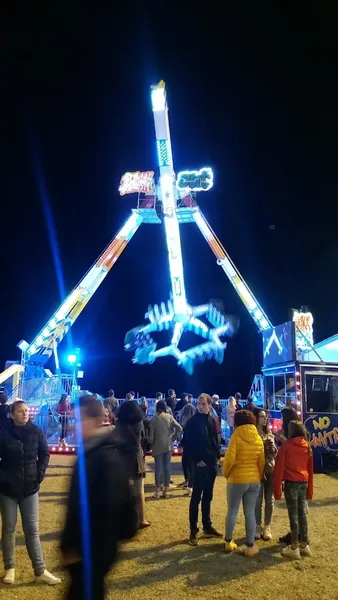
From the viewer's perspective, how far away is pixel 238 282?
842 inches

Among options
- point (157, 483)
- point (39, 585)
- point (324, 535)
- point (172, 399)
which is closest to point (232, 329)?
point (172, 399)

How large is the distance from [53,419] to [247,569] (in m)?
11.4

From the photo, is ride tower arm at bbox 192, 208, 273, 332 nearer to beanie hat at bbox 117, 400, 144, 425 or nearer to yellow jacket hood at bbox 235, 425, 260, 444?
yellow jacket hood at bbox 235, 425, 260, 444

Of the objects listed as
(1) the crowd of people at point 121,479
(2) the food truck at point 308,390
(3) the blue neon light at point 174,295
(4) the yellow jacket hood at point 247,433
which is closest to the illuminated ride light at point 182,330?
(3) the blue neon light at point 174,295

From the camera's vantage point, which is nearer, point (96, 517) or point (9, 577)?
point (96, 517)

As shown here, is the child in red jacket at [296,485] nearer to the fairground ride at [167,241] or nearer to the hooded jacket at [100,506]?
the hooded jacket at [100,506]

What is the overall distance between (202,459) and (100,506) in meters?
3.48

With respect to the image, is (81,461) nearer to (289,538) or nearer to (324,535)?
(289,538)

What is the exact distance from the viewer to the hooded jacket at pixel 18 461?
15.5ft

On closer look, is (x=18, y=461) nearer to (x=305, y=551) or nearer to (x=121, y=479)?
(x=121, y=479)

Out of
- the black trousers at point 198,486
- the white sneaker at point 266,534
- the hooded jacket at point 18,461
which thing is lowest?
the white sneaker at point 266,534

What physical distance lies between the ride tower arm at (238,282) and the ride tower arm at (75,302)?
285cm

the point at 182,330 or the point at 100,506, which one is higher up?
the point at 182,330

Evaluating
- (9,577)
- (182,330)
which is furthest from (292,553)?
(182,330)
